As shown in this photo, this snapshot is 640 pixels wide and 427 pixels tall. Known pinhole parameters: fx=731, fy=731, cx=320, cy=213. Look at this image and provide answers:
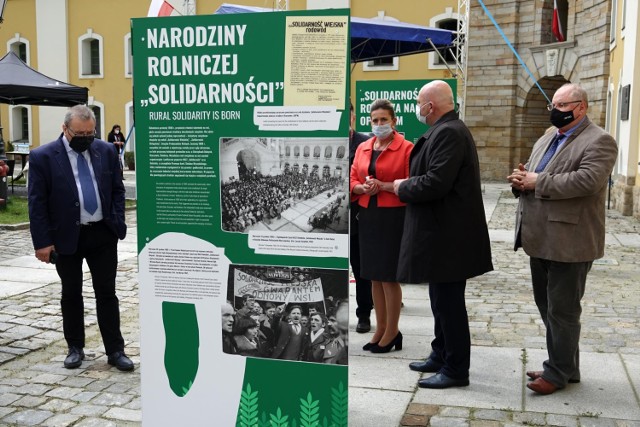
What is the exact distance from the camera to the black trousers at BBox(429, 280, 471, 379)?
4.68 m

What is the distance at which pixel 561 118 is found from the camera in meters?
4.51

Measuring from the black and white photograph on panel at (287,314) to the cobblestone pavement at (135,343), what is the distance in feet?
3.61

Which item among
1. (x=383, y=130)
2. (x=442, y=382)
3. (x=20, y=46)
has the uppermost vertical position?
(x=20, y=46)

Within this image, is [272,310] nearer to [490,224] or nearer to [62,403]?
[62,403]

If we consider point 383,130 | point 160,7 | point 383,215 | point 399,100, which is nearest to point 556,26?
point 399,100

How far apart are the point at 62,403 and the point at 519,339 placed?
3519 millimetres

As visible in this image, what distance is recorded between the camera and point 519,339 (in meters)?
5.95

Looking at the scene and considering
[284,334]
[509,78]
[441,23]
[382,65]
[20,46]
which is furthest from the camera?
[20,46]

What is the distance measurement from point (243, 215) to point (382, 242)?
6.96ft

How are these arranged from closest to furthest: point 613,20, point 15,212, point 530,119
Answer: point 15,212 → point 613,20 → point 530,119

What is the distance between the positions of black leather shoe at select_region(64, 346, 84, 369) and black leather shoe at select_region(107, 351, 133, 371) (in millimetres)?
206

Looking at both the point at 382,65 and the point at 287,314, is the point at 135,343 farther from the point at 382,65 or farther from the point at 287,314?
the point at 382,65

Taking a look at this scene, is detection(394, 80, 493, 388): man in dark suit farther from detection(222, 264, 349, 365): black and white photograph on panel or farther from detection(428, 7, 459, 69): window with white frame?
detection(428, 7, 459, 69): window with white frame

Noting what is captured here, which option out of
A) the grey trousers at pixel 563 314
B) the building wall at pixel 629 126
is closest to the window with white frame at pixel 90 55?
the building wall at pixel 629 126
